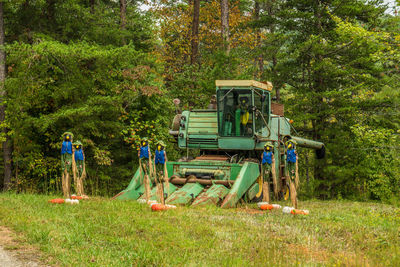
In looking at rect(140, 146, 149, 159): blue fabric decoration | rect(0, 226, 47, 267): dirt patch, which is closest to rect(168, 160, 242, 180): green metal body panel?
rect(140, 146, 149, 159): blue fabric decoration

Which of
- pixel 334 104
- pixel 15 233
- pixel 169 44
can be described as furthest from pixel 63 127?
pixel 169 44

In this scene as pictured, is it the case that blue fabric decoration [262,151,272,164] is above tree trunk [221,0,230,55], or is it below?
below

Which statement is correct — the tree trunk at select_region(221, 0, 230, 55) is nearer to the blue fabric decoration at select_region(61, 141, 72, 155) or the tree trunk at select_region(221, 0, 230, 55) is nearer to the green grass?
the blue fabric decoration at select_region(61, 141, 72, 155)

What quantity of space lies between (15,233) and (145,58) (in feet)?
42.1

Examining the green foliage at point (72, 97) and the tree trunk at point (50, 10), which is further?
the tree trunk at point (50, 10)

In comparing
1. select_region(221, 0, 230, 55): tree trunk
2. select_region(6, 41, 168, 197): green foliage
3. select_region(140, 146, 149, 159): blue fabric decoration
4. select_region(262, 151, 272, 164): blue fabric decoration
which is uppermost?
select_region(221, 0, 230, 55): tree trunk

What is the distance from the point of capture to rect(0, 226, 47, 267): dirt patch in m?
5.97

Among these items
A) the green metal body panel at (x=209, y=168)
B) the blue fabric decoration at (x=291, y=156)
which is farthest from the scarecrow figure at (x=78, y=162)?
the blue fabric decoration at (x=291, y=156)

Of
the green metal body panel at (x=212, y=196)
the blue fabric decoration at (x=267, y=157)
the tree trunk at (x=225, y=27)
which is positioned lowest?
the green metal body panel at (x=212, y=196)

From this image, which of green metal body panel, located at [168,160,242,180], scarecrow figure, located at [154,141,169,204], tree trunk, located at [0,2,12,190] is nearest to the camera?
scarecrow figure, located at [154,141,169,204]

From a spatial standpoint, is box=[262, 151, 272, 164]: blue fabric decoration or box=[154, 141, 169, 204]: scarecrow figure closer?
box=[154, 141, 169, 204]: scarecrow figure

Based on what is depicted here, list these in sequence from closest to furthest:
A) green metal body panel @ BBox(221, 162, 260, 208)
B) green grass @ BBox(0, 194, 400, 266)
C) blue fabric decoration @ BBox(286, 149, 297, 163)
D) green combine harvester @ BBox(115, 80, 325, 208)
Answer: green grass @ BBox(0, 194, 400, 266)
blue fabric decoration @ BBox(286, 149, 297, 163)
green metal body panel @ BBox(221, 162, 260, 208)
green combine harvester @ BBox(115, 80, 325, 208)

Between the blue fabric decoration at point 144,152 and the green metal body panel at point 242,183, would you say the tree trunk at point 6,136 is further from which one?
the green metal body panel at point 242,183

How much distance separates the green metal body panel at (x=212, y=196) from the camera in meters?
11.0
